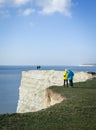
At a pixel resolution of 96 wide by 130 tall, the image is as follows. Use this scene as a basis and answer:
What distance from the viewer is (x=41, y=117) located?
17.0 metres

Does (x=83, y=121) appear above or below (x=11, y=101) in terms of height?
above

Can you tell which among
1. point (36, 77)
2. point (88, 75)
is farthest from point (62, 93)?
point (36, 77)

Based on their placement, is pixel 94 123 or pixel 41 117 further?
pixel 41 117

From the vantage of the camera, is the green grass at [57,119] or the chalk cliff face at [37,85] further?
the chalk cliff face at [37,85]

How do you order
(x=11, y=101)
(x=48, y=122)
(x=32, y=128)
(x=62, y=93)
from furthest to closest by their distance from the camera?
(x=11, y=101) → (x=62, y=93) → (x=48, y=122) → (x=32, y=128)

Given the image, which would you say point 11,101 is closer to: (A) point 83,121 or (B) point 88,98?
(B) point 88,98

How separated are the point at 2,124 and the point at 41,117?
2.22 metres

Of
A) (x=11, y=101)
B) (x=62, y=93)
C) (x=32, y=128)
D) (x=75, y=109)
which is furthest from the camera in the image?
(x=11, y=101)

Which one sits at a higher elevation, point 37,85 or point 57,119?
point 57,119

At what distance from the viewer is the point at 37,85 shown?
47.9m

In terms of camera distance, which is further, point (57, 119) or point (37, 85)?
point (37, 85)

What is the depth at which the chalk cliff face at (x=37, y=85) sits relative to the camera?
44.4 metres

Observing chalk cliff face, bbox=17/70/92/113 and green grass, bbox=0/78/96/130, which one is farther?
chalk cliff face, bbox=17/70/92/113

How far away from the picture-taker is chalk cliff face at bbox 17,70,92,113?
44.4 metres
